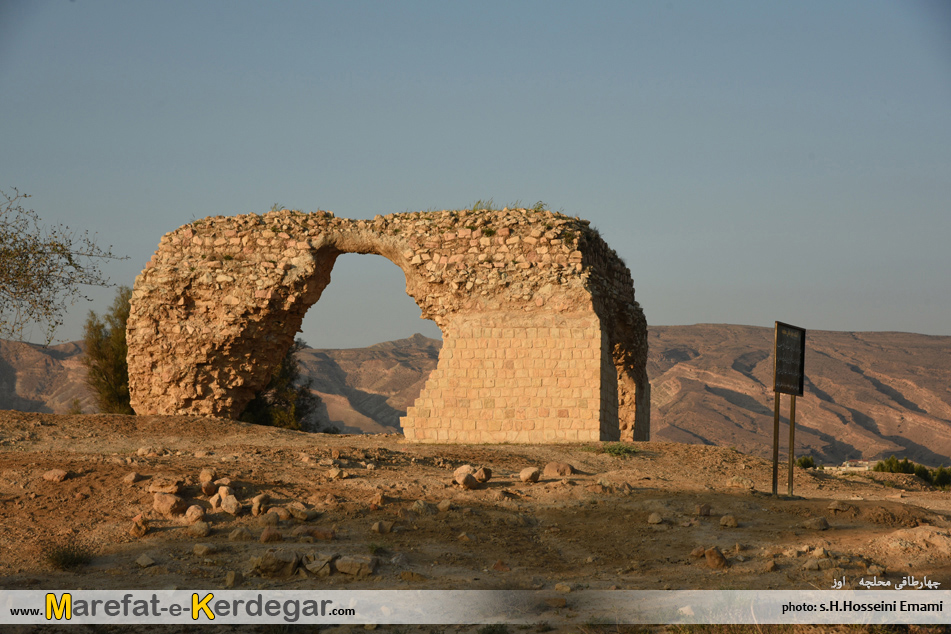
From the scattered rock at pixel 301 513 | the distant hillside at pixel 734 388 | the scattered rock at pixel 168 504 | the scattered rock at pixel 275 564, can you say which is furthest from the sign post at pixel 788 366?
the distant hillside at pixel 734 388

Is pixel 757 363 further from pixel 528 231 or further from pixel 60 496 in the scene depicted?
pixel 60 496

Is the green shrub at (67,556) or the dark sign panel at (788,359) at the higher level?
the dark sign panel at (788,359)

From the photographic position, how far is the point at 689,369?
66.9 m

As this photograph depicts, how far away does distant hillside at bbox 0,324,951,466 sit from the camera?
5197 centimetres

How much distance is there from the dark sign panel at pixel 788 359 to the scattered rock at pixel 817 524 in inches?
75.3

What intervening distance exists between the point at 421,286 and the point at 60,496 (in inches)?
313

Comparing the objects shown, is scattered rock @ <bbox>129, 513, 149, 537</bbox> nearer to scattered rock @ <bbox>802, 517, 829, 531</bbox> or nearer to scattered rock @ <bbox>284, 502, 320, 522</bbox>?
scattered rock @ <bbox>284, 502, 320, 522</bbox>

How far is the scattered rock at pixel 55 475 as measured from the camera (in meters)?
7.31

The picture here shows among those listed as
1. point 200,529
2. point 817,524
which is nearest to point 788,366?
point 817,524

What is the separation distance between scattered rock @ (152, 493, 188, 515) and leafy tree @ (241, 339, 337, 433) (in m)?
12.7

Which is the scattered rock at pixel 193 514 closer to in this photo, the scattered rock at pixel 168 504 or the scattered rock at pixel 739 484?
the scattered rock at pixel 168 504

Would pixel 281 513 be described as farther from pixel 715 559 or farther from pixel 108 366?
pixel 108 366

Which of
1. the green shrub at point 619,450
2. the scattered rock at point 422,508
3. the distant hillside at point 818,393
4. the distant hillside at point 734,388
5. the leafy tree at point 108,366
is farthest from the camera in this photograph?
the distant hillside at point 734,388

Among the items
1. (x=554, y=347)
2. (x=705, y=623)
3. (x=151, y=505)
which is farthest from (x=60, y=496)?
(x=554, y=347)
